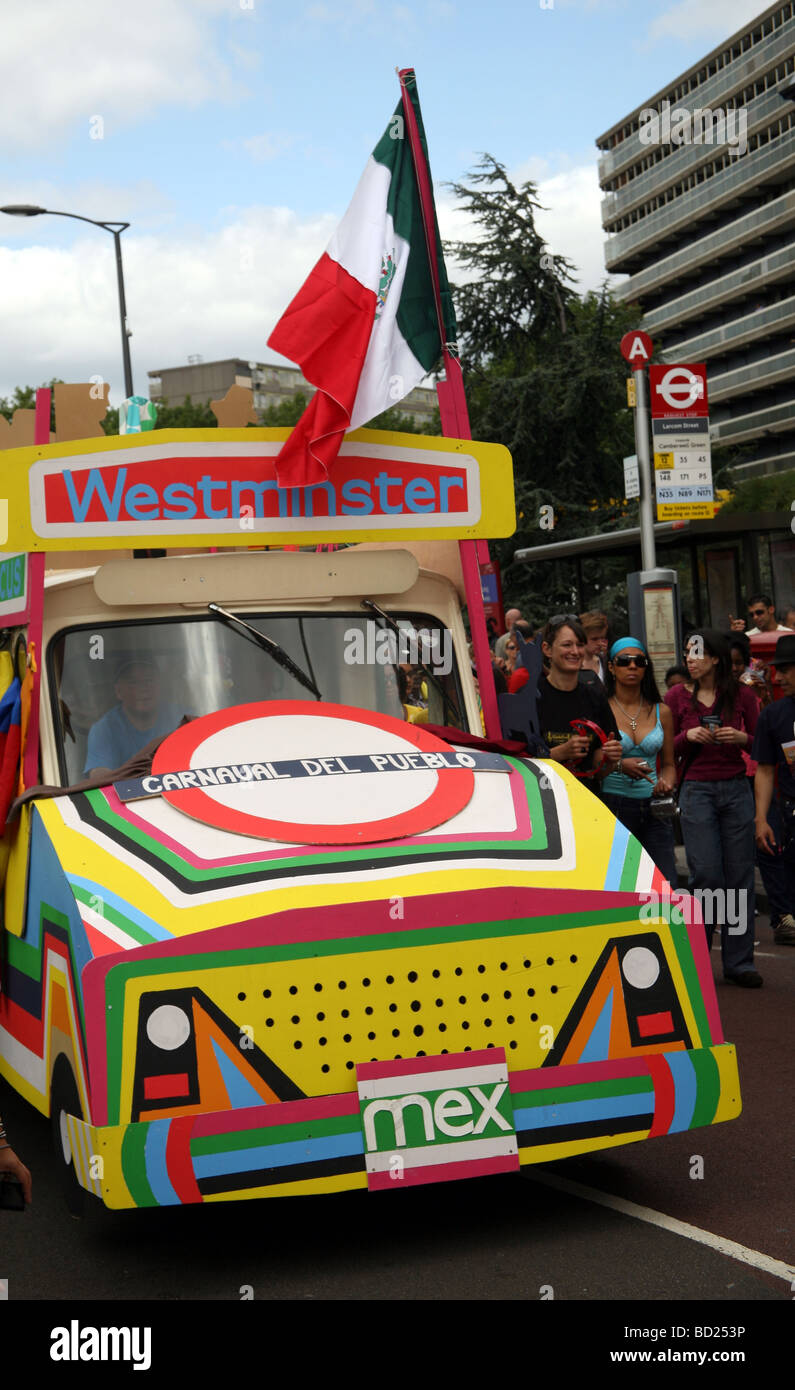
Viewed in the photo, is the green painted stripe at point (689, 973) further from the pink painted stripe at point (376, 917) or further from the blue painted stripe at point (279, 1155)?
the blue painted stripe at point (279, 1155)

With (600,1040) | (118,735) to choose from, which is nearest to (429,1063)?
(600,1040)

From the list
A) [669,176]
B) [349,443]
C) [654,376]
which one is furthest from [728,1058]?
[669,176]

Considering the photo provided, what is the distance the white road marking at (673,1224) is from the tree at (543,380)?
3089 cm

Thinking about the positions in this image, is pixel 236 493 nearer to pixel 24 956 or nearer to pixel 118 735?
pixel 118 735

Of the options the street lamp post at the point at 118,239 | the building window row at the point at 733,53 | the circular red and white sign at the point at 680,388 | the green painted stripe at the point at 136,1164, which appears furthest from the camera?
the building window row at the point at 733,53

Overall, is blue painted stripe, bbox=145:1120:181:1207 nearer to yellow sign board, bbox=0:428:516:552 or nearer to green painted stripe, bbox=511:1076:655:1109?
green painted stripe, bbox=511:1076:655:1109

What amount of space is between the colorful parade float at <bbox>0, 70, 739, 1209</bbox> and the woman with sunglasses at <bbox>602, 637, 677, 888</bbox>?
187 centimetres

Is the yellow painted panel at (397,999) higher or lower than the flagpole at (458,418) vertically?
lower

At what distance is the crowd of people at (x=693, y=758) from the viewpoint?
8500mm

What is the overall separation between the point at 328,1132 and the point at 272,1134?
0.17 metres

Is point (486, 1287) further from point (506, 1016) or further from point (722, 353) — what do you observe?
point (722, 353)

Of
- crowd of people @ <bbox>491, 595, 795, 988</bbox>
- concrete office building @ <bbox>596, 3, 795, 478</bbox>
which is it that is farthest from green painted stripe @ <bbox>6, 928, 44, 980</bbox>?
concrete office building @ <bbox>596, 3, 795, 478</bbox>

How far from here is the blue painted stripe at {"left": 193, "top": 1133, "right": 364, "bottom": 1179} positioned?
184 inches

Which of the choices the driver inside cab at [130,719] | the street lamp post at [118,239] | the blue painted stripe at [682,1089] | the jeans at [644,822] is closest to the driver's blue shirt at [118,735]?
the driver inside cab at [130,719]
